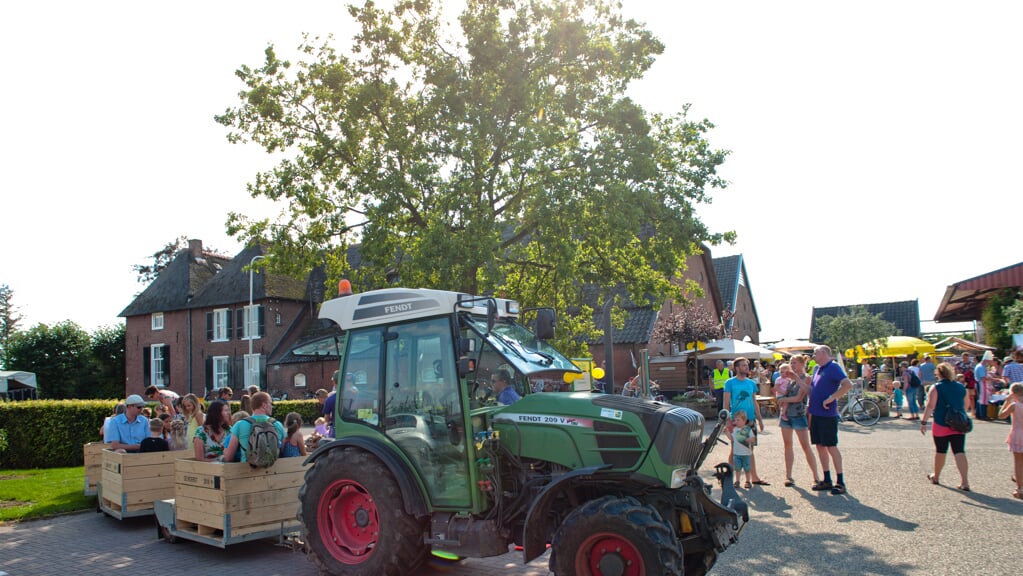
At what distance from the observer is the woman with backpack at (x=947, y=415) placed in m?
9.12

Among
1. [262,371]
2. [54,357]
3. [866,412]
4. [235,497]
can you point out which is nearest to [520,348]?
[235,497]

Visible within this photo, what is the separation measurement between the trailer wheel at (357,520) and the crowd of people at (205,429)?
1.37 metres

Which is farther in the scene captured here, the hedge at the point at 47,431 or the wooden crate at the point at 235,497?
the hedge at the point at 47,431

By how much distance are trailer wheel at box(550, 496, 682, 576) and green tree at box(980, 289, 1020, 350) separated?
25.7m

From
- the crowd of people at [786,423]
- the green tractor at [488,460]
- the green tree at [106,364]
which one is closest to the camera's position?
the green tractor at [488,460]

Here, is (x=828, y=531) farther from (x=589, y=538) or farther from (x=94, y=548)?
(x=94, y=548)

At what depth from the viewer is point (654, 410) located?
532 cm

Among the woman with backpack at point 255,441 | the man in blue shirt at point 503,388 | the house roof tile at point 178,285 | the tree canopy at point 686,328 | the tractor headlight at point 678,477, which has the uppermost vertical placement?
the house roof tile at point 178,285

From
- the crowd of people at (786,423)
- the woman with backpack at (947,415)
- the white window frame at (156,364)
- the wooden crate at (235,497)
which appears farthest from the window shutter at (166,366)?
the woman with backpack at (947,415)

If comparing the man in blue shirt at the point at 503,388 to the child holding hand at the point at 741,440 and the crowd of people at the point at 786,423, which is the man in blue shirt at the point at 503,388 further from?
the child holding hand at the point at 741,440

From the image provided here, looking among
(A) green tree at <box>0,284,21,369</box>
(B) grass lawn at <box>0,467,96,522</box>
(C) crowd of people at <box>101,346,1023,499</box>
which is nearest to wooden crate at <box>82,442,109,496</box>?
(B) grass lawn at <box>0,467,96,522</box>

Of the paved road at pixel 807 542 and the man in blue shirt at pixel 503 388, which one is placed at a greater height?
the man in blue shirt at pixel 503 388

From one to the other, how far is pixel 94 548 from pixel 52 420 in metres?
9.48

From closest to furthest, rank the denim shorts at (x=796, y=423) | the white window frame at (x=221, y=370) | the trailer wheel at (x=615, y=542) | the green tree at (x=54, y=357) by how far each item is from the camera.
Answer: the trailer wheel at (x=615, y=542) < the denim shorts at (x=796, y=423) < the white window frame at (x=221, y=370) < the green tree at (x=54, y=357)
